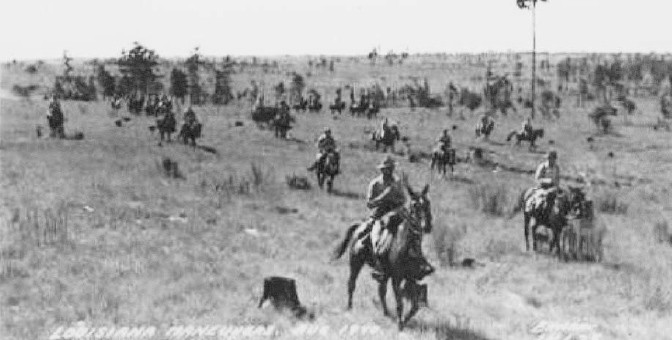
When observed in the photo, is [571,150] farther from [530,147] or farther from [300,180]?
[300,180]

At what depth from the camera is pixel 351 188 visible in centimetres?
2630

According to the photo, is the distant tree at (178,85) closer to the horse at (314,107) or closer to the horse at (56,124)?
the horse at (314,107)

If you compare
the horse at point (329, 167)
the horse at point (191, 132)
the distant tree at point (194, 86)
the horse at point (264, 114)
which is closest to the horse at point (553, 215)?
the horse at point (329, 167)

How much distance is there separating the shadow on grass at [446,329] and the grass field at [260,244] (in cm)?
3

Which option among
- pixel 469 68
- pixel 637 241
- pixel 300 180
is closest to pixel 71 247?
pixel 300 180

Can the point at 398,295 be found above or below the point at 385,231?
below

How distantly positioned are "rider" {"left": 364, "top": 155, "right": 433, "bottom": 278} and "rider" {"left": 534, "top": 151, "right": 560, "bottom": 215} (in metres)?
6.47

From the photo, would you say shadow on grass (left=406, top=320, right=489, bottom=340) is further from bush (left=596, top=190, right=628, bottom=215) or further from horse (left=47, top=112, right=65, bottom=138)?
horse (left=47, top=112, right=65, bottom=138)

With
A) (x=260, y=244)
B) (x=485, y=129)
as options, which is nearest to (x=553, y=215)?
(x=260, y=244)

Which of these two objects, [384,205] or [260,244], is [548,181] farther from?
[384,205]

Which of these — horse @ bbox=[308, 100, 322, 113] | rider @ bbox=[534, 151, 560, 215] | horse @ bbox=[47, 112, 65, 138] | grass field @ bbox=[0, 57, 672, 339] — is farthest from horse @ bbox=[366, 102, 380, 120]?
rider @ bbox=[534, 151, 560, 215]

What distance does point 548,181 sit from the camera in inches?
727

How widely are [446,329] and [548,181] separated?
748 centimetres

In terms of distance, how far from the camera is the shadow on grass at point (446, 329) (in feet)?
38.4
